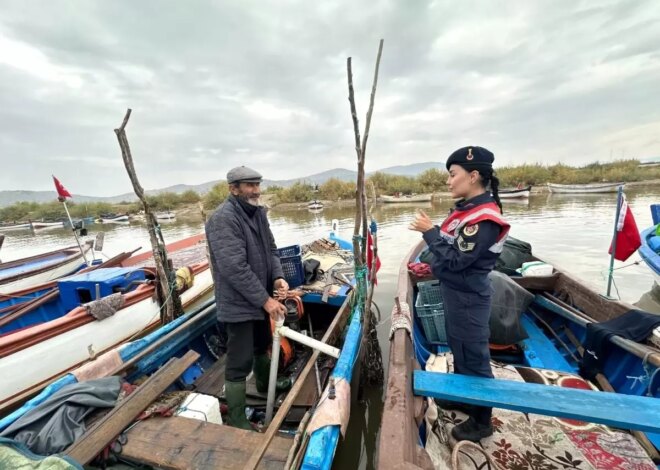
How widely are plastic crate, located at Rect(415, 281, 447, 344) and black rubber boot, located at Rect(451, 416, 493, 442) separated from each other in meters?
1.38

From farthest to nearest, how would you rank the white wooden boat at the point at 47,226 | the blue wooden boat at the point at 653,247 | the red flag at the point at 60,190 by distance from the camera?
the white wooden boat at the point at 47,226, the red flag at the point at 60,190, the blue wooden boat at the point at 653,247

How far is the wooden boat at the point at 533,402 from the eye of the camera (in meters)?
1.58

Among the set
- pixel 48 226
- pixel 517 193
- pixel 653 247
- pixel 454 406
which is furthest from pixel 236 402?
pixel 48 226

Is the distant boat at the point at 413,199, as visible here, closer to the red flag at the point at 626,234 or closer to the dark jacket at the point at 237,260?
the red flag at the point at 626,234

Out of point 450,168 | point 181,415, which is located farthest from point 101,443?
point 450,168

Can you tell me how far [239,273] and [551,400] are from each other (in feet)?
7.28

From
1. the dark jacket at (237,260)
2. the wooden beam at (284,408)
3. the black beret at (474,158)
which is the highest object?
the black beret at (474,158)

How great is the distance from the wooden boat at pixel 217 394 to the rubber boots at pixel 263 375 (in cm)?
8

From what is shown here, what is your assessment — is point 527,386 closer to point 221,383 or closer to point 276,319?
point 276,319

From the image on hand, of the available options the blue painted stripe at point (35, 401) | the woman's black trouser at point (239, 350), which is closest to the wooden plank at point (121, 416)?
the woman's black trouser at point (239, 350)

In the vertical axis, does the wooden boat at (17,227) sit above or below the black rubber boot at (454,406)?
above

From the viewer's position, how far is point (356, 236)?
316 centimetres

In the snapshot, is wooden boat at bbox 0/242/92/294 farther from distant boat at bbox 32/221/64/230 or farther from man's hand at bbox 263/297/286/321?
distant boat at bbox 32/221/64/230

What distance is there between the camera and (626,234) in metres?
4.57
